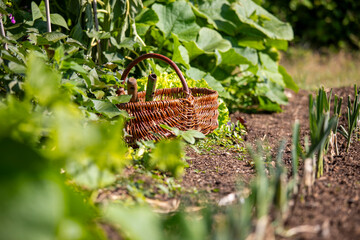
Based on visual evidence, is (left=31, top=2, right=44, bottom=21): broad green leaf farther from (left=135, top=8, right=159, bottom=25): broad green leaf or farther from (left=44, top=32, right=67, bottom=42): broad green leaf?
(left=135, top=8, right=159, bottom=25): broad green leaf

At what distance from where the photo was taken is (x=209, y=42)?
3.20m

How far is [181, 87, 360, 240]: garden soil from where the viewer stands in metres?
1.00

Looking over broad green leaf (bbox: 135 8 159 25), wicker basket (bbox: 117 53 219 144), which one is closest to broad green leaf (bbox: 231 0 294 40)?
broad green leaf (bbox: 135 8 159 25)

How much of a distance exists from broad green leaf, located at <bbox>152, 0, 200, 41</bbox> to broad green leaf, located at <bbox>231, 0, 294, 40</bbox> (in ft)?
1.98

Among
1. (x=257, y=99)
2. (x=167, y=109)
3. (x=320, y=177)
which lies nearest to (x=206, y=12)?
(x=257, y=99)

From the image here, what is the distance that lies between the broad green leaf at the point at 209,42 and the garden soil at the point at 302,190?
29.4 inches

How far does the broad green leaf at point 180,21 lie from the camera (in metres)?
3.02

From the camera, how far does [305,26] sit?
7551 mm

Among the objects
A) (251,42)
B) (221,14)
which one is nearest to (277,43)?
(251,42)

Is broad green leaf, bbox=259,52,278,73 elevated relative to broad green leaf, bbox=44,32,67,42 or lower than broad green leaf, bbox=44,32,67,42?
lower

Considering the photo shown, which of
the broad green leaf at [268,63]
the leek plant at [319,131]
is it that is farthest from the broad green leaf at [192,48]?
the leek plant at [319,131]

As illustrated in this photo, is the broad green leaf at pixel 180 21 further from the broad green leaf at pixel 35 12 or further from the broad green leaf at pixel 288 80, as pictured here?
the broad green leaf at pixel 288 80

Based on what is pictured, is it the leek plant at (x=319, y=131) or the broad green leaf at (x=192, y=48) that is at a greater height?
the broad green leaf at (x=192, y=48)

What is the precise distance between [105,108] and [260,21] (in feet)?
8.20
